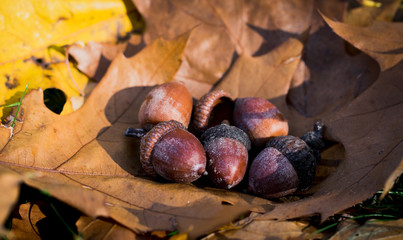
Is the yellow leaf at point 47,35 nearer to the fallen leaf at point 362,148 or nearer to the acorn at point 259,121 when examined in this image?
the acorn at point 259,121

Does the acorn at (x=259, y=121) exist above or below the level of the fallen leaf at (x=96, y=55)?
below

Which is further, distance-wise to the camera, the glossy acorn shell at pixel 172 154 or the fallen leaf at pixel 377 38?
the fallen leaf at pixel 377 38

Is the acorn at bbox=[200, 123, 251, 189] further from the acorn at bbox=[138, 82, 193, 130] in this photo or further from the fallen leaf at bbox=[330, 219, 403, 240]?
the fallen leaf at bbox=[330, 219, 403, 240]

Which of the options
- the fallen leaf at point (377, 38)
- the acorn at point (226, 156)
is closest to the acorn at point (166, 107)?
the acorn at point (226, 156)

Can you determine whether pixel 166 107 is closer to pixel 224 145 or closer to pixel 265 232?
pixel 224 145

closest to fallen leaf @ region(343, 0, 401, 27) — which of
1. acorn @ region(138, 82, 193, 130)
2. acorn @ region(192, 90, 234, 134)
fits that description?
acorn @ region(192, 90, 234, 134)

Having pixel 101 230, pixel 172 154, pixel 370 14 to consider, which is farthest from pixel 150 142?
pixel 370 14

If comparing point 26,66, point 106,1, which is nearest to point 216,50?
point 106,1
